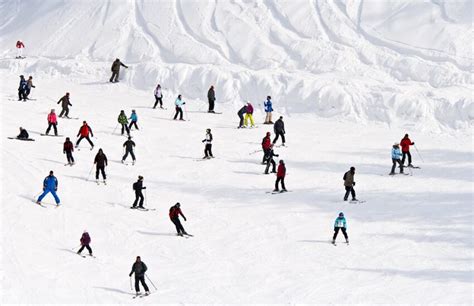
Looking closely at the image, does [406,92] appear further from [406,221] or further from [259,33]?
[406,221]

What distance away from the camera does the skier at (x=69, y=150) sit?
28297 millimetres

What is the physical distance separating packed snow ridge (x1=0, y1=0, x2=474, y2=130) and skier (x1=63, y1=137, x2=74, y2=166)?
13267 millimetres

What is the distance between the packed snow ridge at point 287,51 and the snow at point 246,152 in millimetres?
120

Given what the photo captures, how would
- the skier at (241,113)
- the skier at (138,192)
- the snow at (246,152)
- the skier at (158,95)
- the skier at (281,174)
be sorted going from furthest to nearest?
1. the skier at (158,95)
2. the skier at (241,113)
3. the skier at (281,174)
4. the skier at (138,192)
5. the snow at (246,152)

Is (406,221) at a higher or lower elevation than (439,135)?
lower

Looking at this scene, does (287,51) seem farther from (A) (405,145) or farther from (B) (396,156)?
(B) (396,156)

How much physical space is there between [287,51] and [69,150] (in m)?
19.3

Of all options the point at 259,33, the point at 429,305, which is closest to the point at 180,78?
the point at 259,33

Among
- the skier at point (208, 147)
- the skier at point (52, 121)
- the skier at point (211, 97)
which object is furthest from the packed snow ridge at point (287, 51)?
the skier at point (52, 121)

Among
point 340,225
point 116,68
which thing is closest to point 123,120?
point 116,68

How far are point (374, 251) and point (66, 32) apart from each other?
33502 mm

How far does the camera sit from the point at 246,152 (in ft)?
104

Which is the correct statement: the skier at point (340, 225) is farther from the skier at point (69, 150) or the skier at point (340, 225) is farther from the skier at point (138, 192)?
the skier at point (69, 150)

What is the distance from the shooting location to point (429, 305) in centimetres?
1831
